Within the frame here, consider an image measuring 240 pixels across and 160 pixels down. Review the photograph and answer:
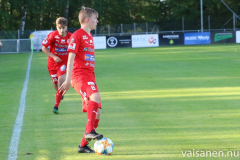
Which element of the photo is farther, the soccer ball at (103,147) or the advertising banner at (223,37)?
the advertising banner at (223,37)

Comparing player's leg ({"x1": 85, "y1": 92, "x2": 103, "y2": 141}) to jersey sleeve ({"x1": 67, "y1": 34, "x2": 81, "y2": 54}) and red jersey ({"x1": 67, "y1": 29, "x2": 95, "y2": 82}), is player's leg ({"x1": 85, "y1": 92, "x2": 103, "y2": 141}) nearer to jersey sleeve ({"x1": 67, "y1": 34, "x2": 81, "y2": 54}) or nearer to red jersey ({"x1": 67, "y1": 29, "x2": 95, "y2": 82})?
red jersey ({"x1": 67, "y1": 29, "x2": 95, "y2": 82})

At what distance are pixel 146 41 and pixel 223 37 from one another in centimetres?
757

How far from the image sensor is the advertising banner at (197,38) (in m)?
40.3

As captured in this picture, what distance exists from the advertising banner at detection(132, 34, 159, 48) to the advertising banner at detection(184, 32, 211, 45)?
302cm

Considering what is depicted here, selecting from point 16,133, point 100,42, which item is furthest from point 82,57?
point 100,42

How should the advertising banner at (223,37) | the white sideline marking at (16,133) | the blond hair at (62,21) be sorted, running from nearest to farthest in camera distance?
the white sideline marking at (16,133) → the blond hair at (62,21) → the advertising banner at (223,37)

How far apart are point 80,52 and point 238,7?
2225 inches

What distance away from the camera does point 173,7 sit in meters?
62.4

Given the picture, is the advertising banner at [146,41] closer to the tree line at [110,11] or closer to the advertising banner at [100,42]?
the advertising banner at [100,42]

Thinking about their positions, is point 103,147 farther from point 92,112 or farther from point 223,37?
point 223,37

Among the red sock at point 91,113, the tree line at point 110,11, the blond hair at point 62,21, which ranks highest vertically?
the tree line at point 110,11

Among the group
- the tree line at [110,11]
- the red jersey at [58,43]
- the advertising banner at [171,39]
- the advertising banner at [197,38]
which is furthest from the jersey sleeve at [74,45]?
the tree line at [110,11]

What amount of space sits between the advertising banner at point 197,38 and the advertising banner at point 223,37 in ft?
1.81

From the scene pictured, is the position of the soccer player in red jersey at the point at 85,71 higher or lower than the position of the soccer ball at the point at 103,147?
higher
